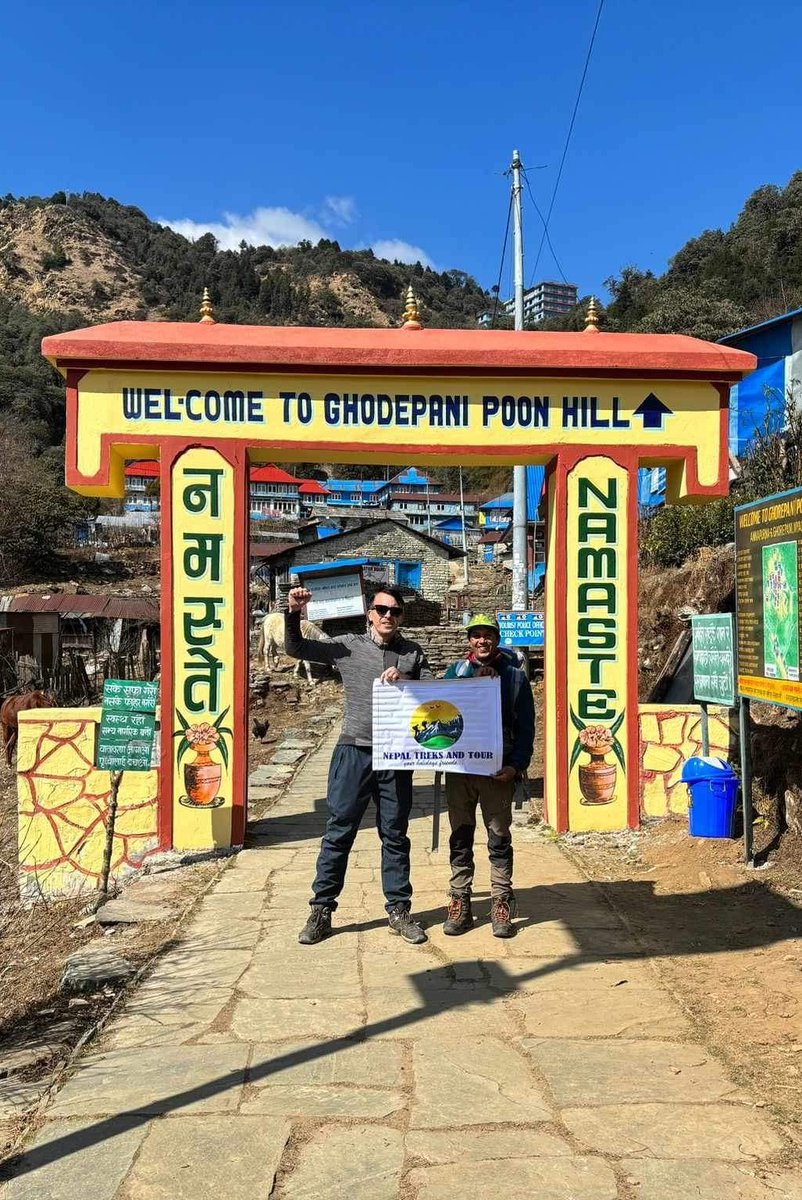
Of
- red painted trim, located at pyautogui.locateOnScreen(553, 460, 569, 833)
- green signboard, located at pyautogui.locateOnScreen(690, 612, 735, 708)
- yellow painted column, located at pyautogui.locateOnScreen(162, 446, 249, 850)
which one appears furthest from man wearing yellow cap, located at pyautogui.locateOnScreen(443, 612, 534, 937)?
yellow painted column, located at pyautogui.locateOnScreen(162, 446, 249, 850)

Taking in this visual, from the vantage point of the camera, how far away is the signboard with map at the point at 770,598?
571cm

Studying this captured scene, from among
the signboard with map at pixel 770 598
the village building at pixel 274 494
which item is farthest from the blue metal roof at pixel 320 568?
the village building at pixel 274 494

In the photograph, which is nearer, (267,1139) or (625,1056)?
(267,1139)

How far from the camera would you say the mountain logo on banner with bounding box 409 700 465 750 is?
5145 millimetres

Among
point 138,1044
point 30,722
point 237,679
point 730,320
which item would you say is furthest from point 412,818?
point 730,320

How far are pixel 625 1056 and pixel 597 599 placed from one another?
14.9 feet

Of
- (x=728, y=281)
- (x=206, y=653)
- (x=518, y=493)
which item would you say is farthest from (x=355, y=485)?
(x=206, y=653)

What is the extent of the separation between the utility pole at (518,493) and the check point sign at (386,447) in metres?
7.96

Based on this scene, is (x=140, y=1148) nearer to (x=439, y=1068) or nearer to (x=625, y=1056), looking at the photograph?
(x=439, y=1068)

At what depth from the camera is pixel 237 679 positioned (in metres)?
7.46

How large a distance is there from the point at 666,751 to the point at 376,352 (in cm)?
428

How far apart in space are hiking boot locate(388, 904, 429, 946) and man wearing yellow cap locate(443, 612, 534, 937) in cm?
20

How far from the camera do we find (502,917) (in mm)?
5195

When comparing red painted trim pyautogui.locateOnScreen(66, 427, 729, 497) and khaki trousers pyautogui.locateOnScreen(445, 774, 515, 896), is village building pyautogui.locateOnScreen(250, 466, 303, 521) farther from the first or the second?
khaki trousers pyautogui.locateOnScreen(445, 774, 515, 896)
